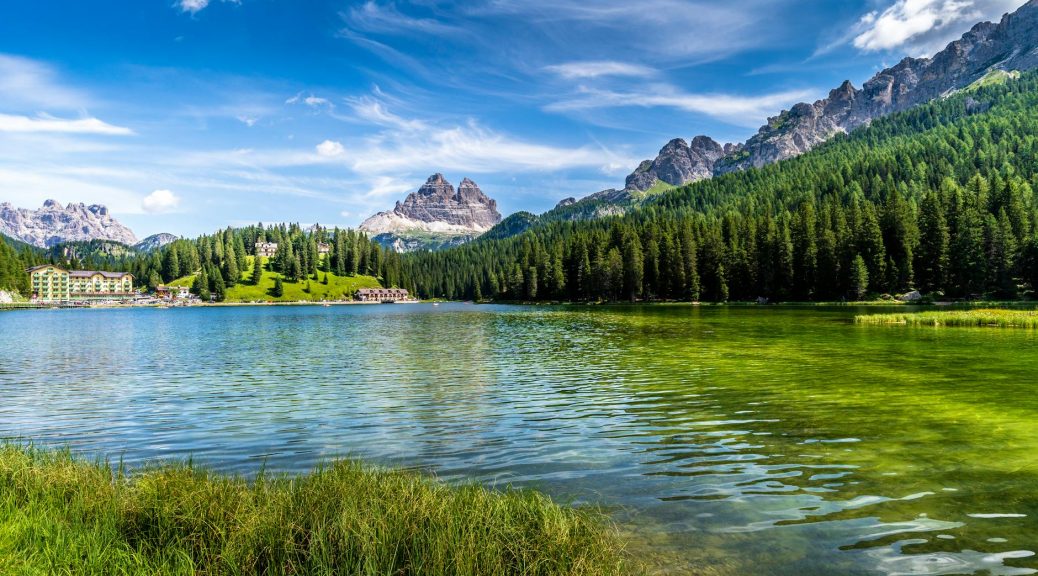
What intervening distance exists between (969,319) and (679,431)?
6377cm

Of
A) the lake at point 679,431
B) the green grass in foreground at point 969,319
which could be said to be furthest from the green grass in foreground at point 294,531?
the green grass in foreground at point 969,319

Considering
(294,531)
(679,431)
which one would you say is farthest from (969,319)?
(294,531)

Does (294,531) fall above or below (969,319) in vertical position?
above

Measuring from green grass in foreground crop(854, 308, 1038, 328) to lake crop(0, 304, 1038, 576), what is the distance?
19.4 meters

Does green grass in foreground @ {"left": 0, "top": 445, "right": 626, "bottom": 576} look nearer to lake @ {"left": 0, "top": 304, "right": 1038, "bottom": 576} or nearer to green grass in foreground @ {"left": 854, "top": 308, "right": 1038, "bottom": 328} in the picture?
lake @ {"left": 0, "top": 304, "right": 1038, "bottom": 576}

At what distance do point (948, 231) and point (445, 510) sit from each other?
14929 centimetres

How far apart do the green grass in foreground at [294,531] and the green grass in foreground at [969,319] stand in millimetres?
70619

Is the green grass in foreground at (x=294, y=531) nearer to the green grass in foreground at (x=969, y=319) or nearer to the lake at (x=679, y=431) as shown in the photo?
the lake at (x=679, y=431)

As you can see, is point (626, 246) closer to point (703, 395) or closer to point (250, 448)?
point (703, 395)

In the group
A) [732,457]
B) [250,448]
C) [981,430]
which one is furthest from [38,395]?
[981,430]

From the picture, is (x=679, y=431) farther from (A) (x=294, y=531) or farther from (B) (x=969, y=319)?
(B) (x=969, y=319)

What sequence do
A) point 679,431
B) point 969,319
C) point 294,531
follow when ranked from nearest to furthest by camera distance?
point 294,531, point 679,431, point 969,319

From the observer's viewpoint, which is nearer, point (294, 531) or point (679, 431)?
point (294, 531)

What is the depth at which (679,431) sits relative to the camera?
19.1 m
